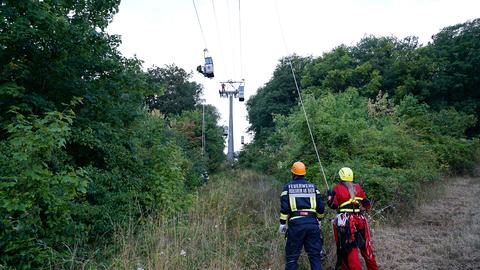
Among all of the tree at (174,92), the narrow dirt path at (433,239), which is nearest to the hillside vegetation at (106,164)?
the narrow dirt path at (433,239)

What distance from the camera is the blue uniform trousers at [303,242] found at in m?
4.87

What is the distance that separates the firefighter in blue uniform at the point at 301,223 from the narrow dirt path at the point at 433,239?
1549mm

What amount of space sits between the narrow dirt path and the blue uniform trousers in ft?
4.91

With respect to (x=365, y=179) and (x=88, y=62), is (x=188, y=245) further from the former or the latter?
(x=365, y=179)

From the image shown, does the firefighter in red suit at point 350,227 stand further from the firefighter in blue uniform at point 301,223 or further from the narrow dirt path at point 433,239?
the narrow dirt path at point 433,239

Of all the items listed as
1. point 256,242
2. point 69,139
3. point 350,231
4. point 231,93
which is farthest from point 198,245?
point 231,93

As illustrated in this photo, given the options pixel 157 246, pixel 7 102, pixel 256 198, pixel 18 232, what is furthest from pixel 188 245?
pixel 256 198

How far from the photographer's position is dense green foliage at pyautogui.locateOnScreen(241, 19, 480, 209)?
1029cm

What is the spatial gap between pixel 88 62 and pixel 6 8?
4.89 ft

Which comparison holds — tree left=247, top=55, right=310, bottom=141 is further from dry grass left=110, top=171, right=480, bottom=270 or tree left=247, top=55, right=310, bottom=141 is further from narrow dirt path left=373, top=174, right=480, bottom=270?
dry grass left=110, top=171, right=480, bottom=270

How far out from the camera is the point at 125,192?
21.8 feet

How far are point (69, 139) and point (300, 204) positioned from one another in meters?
3.70

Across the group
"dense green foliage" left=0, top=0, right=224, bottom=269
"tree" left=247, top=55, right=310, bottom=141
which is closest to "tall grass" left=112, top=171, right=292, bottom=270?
"dense green foliage" left=0, top=0, right=224, bottom=269

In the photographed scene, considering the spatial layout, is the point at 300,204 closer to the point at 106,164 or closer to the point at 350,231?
the point at 350,231
